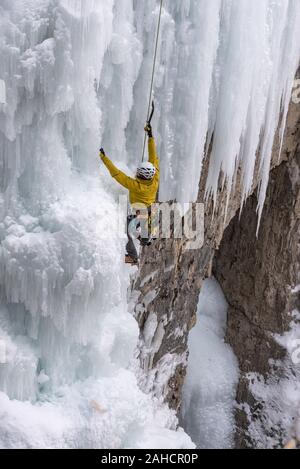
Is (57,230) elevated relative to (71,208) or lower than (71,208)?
lower

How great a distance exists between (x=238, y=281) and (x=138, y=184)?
5489 mm

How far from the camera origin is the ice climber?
3.03m

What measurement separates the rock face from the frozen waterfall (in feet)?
4.22

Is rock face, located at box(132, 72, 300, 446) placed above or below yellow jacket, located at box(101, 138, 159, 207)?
below

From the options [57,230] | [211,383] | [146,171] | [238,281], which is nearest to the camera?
[57,230]

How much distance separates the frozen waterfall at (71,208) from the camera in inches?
105

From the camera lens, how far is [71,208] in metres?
2.81

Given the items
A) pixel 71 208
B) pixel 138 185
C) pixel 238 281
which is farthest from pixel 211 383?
pixel 71 208

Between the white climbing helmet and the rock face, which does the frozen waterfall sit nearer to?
the white climbing helmet

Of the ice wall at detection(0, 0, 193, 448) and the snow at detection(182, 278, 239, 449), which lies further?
the snow at detection(182, 278, 239, 449)

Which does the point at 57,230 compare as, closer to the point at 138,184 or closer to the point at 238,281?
the point at 138,184

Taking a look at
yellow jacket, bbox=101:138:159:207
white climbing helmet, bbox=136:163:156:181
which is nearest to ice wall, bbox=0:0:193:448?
yellow jacket, bbox=101:138:159:207

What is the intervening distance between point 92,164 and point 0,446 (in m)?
1.61

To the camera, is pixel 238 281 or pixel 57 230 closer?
pixel 57 230
